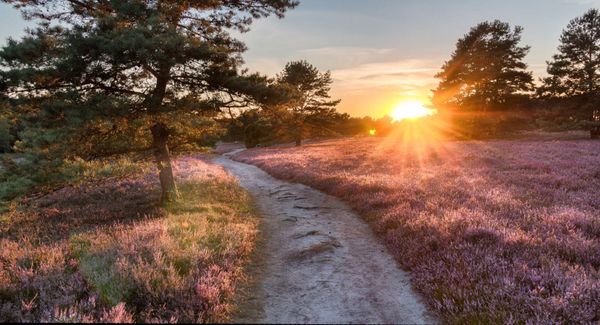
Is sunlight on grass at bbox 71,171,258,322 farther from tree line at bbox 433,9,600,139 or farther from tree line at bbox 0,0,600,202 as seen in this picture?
tree line at bbox 433,9,600,139

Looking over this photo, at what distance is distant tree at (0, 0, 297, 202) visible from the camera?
28.3 ft

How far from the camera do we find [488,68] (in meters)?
40.5

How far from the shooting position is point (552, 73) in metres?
37.6

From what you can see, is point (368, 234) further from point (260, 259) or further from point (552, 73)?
point (552, 73)

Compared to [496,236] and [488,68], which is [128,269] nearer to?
[496,236]

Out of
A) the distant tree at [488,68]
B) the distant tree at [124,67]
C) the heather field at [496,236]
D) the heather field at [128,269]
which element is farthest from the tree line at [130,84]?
the distant tree at [488,68]

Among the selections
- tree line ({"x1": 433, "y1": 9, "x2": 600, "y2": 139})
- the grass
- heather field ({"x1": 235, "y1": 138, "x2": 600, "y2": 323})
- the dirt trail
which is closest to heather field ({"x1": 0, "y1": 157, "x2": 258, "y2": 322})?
the grass

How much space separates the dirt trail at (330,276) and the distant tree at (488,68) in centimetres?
3750

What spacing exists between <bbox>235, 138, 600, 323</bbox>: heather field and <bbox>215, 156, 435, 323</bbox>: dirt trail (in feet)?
1.34

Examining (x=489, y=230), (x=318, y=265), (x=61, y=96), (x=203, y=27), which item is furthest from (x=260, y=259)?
(x=203, y=27)

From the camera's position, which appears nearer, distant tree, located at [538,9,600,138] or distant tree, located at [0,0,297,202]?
distant tree, located at [0,0,297,202]

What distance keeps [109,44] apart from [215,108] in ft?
13.0

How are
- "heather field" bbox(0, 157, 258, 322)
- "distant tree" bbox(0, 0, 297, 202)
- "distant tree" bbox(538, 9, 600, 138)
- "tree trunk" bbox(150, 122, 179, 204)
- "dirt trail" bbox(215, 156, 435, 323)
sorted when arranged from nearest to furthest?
"heather field" bbox(0, 157, 258, 322) < "dirt trail" bbox(215, 156, 435, 323) < "distant tree" bbox(0, 0, 297, 202) < "tree trunk" bbox(150, 122, 179, 204) < "distant tree" bbox(538, 9, 600, 138)

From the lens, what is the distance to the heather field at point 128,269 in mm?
4754
